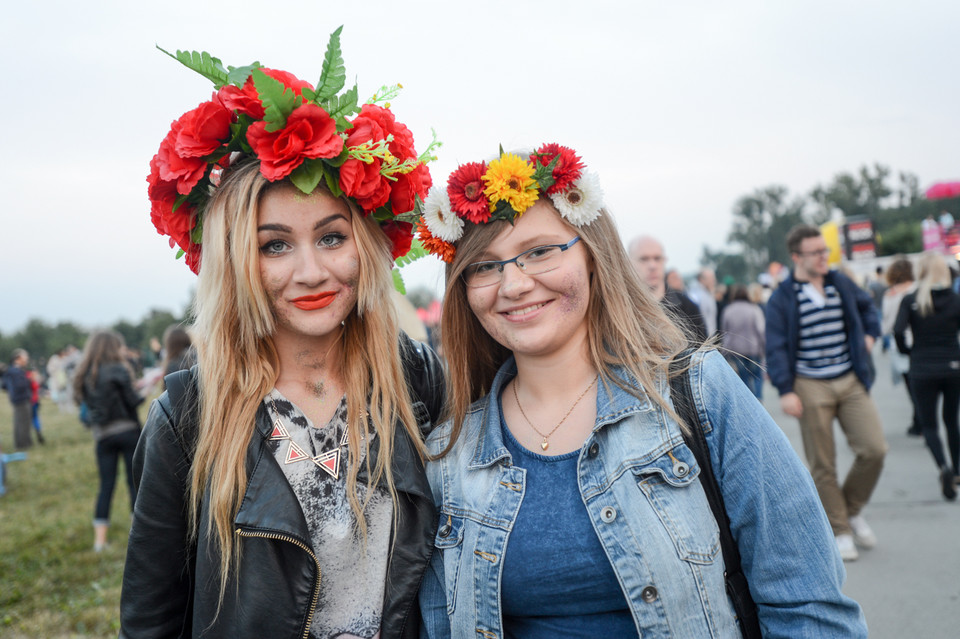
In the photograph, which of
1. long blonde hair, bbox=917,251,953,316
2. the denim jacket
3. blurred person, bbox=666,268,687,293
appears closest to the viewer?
the denim jacket

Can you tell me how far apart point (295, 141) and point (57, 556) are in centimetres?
680

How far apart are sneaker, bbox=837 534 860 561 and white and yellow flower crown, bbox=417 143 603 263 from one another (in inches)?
154

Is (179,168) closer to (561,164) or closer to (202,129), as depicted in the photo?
(202,129)

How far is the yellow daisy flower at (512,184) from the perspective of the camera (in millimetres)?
1936

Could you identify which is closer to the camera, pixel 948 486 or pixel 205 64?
pixel 205 64

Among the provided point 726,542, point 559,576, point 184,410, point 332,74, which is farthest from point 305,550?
point 332,74

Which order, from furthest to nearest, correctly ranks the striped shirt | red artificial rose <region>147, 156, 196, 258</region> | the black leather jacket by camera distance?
the striped shirt, red artificial rose <region>147, 156, 196, 258</region>, the black leather jacket

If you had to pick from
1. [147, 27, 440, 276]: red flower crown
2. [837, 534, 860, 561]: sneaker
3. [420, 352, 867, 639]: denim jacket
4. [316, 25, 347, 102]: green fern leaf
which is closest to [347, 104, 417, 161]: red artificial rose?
[147, 27, 440, 276]: red flower crown

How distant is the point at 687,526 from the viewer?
1.68 metres

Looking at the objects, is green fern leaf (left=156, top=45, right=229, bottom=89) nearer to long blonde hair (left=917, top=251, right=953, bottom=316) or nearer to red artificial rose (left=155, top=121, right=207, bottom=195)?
red artificial rose (left=155, top=121, right=207, bottom=195)

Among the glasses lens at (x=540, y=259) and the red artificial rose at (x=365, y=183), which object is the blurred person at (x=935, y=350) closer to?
the glasses lens at (x=540, y=259)

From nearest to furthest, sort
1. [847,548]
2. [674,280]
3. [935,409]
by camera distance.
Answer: [847,548], [935,409], [674,280]

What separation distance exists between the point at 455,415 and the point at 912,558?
13.2 feet

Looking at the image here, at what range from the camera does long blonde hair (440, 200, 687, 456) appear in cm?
195
